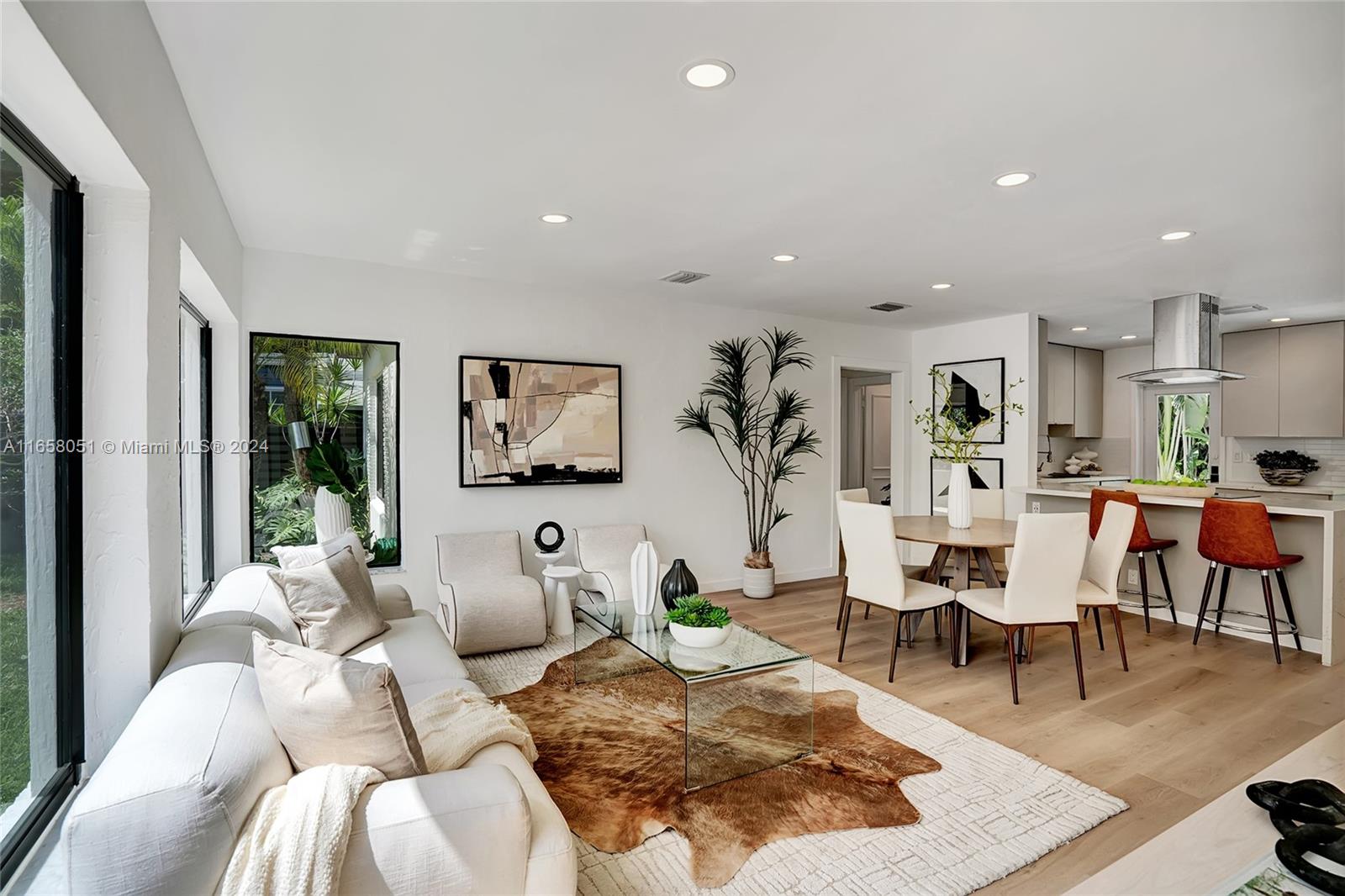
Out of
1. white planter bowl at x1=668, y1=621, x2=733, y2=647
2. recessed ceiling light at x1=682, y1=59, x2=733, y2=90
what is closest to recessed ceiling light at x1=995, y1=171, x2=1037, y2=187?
recessed ceiling light at x1=682, y1=59, x2=733, y2=90

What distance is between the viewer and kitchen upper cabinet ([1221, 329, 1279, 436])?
6.66 m

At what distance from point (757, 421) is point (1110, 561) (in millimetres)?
2829

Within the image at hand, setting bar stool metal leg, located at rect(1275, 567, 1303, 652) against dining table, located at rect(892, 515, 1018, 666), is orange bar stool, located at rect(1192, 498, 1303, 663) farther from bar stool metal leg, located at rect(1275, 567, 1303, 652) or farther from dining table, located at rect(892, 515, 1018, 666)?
dining table, located at rect(892, 515, 1018, 666)

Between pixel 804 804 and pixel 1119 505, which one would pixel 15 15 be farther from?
pixel 1119 505

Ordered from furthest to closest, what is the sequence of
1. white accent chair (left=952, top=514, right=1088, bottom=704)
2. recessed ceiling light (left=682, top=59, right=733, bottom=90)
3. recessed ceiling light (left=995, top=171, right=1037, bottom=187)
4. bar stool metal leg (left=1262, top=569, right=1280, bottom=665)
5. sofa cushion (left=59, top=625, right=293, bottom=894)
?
bar stool metal leg (left=1262, top=569, right=1280, bottom=665) → white accent chair (left=952, top=514, right=1088, bottom=704) → recessed ceiling light (left=995, top=171, right=1037, bottom=187) → recessed ceiling light (left=682, top=59, right=733, bottom=90) → sofa cushion (left=59, top=625, right=293, bottom=894)

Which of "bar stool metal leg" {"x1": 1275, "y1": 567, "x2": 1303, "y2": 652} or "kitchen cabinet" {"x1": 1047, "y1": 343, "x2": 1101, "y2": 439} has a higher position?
"kitchen cabinet" {"x1": 1047, "y1": 343, "x2": 1101, "y2": 439}

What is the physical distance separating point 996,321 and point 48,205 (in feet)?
20.7

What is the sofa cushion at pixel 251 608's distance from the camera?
2.40 meters

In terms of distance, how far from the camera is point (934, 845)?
223 cm

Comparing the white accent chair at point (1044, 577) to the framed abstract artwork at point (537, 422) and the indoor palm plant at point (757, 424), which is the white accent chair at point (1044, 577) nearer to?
the indoor palm plant at point (757, 424)

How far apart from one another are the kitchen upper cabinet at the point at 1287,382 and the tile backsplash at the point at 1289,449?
1.27 ft

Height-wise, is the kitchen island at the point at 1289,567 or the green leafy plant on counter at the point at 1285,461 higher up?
the green leafy plant on counter at the point at 1285,461

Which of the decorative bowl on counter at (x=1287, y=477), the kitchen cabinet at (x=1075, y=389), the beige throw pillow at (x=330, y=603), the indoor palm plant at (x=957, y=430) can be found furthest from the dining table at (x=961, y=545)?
the decorative bowl on counter at (x=1287, y=477)

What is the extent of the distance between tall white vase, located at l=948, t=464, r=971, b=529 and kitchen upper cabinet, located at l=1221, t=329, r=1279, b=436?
4260 mm
